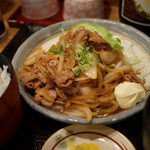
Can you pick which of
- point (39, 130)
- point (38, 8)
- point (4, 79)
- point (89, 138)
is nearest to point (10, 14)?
point (38, 8)

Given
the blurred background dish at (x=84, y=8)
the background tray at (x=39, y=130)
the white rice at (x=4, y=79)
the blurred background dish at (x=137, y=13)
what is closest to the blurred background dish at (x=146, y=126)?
the background tray at (x=39, y=130)

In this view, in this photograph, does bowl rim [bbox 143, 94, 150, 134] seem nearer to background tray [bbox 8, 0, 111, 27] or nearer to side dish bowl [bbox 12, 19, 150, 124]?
side dish bowl [bbox 12, 19, 150, 124]

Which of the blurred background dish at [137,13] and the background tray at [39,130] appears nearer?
the background tray at [39,130]

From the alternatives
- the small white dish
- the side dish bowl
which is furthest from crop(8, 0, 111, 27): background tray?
the small white dish

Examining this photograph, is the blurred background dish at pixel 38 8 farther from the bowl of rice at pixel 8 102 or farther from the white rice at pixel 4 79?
the white rice at pixel 4 79

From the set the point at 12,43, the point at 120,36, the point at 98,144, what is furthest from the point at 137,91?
the point at 12,43
